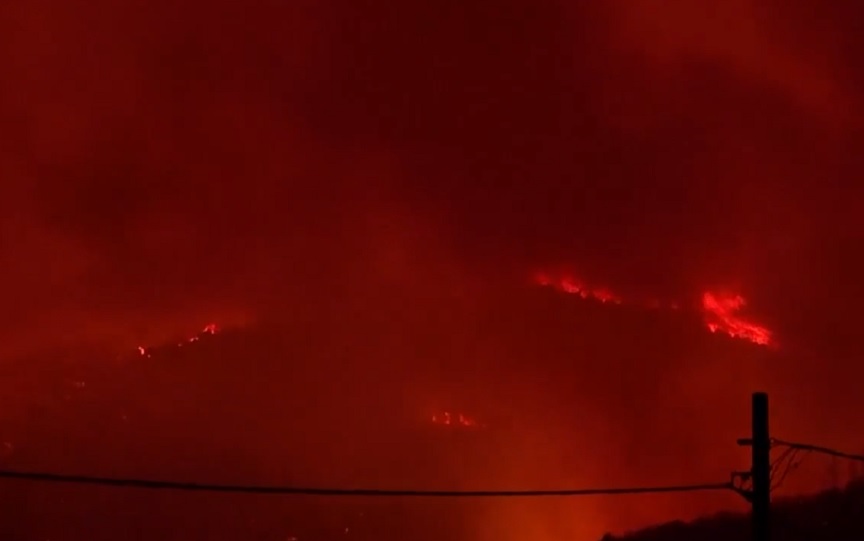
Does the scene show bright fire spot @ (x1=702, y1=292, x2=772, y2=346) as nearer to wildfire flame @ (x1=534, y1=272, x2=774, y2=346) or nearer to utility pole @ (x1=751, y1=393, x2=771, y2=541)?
wildfire flame @ (x1=534, y1=272, x2=774, y2=346)

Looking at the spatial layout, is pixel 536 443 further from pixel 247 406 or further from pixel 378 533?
pixel 247 406

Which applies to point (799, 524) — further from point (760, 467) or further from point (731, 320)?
point (731, 320)

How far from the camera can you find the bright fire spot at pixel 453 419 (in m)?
77.5

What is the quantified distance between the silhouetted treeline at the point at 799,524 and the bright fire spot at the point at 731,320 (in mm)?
21865

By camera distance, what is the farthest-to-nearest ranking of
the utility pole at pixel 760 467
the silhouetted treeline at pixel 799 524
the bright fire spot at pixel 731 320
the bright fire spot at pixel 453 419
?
1. the bright fire spot at pixel 453 419
2. the bright fire spot at pixel 731 320
3. the silhouetted treeline at pixel 799 524
4. the utility pole at pixel 760 467

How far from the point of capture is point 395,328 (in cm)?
7988

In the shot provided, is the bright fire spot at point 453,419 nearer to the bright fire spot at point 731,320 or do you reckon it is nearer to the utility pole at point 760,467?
the bright fire spot at point 731,320

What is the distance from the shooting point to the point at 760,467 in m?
10.5

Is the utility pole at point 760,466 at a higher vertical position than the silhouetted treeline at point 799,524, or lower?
lower

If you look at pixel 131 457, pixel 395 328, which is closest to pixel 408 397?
pixel 395 328

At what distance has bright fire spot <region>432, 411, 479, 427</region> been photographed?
77531 millimetres

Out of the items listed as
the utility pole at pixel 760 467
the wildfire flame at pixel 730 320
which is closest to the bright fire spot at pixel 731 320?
the wildfire flame at pixel 730 320

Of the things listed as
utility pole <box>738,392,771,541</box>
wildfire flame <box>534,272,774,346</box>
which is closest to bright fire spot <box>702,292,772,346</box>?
wildfire flame <box>534,272,774,346</box>

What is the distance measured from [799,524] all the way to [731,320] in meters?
27.4
